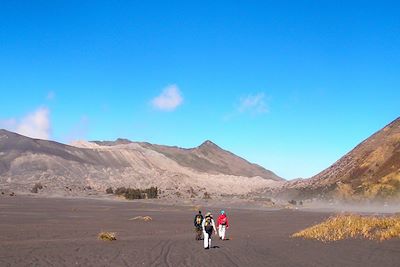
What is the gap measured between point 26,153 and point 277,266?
83404 mm

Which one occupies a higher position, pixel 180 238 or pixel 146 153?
pixel 146 153

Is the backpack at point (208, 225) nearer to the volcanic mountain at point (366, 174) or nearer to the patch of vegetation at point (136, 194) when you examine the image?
the patch of vegetation at point (136, 194)

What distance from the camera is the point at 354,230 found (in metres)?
24.2

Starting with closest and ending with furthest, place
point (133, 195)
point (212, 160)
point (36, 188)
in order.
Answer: point (133, 195) → point (36, 188) → point (212, 160)

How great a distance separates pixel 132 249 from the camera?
19.5 m

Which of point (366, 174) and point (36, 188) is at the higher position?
point (366, 174)

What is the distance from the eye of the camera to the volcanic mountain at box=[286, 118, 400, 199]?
6400 centimetres

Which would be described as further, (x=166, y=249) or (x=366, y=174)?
(x=366, y=174)

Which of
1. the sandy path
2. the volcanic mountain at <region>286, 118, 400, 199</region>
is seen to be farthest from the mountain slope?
the sandy path

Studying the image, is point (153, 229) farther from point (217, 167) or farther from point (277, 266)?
point (217, 167)

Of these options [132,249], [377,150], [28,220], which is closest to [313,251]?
[132,249]

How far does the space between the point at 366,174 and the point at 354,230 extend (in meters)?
50.1

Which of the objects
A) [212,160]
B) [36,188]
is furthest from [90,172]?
[212,160]

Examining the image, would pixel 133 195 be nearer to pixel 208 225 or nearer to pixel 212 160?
pixel 208 225
